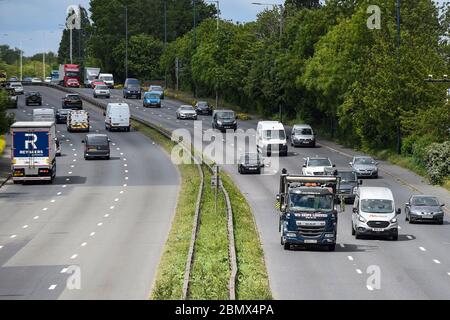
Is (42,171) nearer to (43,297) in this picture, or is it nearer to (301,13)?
(43,297)

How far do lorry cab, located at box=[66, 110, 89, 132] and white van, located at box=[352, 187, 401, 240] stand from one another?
56601mm

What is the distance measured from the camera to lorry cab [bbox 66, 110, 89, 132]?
101 meters

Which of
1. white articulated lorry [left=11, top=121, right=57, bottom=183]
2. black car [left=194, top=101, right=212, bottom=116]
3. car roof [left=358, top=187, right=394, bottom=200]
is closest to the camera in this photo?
car roof [left=358, top=187, right=394, bottom=200]

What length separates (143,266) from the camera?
3866 cm

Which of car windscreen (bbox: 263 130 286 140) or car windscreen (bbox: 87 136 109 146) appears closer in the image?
car windscreen (bbox: 87 136 109 146)

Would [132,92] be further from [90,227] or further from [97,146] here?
[90,227]

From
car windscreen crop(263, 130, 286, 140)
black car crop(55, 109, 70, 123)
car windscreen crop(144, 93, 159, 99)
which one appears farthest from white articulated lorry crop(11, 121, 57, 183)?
car windscreen crop(144, 93, 159, 99)

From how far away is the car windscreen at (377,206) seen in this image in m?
47.8

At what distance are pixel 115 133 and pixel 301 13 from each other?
980 inches

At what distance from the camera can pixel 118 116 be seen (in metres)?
101

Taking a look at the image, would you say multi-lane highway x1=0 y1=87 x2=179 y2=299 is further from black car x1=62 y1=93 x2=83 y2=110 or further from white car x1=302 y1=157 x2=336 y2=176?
black car x1=62 y1=93 x2=83 y2=110

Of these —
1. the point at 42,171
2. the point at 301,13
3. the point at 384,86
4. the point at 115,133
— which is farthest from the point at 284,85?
the point at 42,171

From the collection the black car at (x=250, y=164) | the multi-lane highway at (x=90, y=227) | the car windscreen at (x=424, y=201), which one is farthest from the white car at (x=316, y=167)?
the car windscreen at (x=424, y=201)

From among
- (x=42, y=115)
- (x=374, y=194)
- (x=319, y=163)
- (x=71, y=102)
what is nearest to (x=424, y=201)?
(x=374, y=194)
